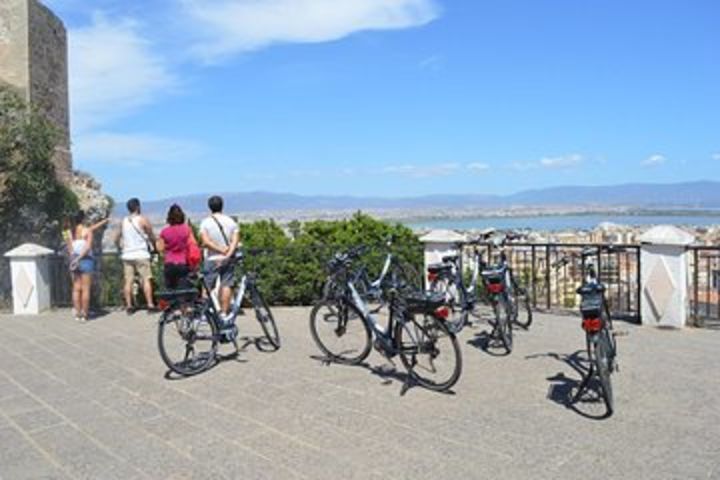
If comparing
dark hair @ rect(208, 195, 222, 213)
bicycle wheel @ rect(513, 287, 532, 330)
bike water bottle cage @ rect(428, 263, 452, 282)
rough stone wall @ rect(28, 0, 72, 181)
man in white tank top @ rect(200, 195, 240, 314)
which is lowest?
bicycle wheel @ rect(513, 287, 532, 330)

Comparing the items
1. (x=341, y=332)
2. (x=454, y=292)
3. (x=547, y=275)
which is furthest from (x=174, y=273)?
(x=547, y=275)

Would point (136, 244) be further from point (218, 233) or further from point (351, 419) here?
point (351, 419)

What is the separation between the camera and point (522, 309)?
9.48 meters

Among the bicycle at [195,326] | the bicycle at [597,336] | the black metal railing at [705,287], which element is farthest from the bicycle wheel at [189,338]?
the black metal railing at [705,287]

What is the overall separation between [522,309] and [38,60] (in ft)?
51.8

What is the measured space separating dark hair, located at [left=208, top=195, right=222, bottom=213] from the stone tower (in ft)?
36.7

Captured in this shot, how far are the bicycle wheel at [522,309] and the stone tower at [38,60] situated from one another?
45.3ft

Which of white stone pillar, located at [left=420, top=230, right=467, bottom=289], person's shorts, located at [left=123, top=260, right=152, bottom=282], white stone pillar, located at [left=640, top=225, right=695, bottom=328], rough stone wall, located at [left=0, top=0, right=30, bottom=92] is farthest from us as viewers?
rough stone wall, located at [left=0, top=0, right=30, bottom=92]

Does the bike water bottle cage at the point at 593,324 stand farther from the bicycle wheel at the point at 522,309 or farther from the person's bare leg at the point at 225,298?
the person's bare leg at the point at 225,298

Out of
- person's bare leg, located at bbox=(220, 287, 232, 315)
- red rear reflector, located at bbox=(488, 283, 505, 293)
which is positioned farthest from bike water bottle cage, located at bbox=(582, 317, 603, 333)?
person's bare leg, located at bbox=(220, 287, 232, 315)

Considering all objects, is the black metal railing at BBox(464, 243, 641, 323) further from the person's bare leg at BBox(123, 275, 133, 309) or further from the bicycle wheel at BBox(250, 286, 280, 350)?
the person's bare leg at BBox(123, 275, 133, 309)

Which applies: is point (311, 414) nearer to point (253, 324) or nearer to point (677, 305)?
point (253, 324)

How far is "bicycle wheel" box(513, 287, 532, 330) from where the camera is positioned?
840cm

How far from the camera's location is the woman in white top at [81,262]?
1015 centimetres
